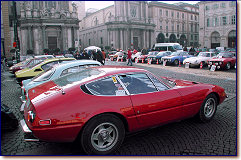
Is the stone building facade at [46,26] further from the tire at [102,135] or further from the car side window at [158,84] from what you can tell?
the tire at [102,135]

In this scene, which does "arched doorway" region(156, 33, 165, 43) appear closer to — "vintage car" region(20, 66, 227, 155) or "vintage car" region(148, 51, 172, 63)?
"vintage car" region(148, 51, 172, 63)

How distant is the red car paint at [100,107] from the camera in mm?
3258

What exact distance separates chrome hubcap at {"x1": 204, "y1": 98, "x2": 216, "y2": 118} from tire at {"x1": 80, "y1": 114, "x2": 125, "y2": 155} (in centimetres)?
238

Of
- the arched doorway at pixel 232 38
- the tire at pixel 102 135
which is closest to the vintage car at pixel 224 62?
the tire at pixel 102 135

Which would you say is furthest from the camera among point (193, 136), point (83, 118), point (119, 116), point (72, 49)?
point (72, 49)

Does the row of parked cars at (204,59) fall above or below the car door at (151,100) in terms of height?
above

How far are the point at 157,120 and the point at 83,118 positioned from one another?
4.87ft

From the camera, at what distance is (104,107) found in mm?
3504

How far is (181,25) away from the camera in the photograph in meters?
79.2

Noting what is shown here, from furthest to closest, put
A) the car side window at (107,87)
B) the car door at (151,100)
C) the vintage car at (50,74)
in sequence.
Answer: the vintage car at (50,74) → the car door at (151,100) → the car side window at (107,87)

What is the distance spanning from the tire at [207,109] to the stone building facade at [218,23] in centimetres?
5665

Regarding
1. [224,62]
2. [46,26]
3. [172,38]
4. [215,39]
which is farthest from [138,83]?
[172,38]

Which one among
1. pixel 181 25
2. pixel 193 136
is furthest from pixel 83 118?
pixel 181 25

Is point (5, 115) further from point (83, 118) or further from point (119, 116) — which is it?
point (119, 116)
